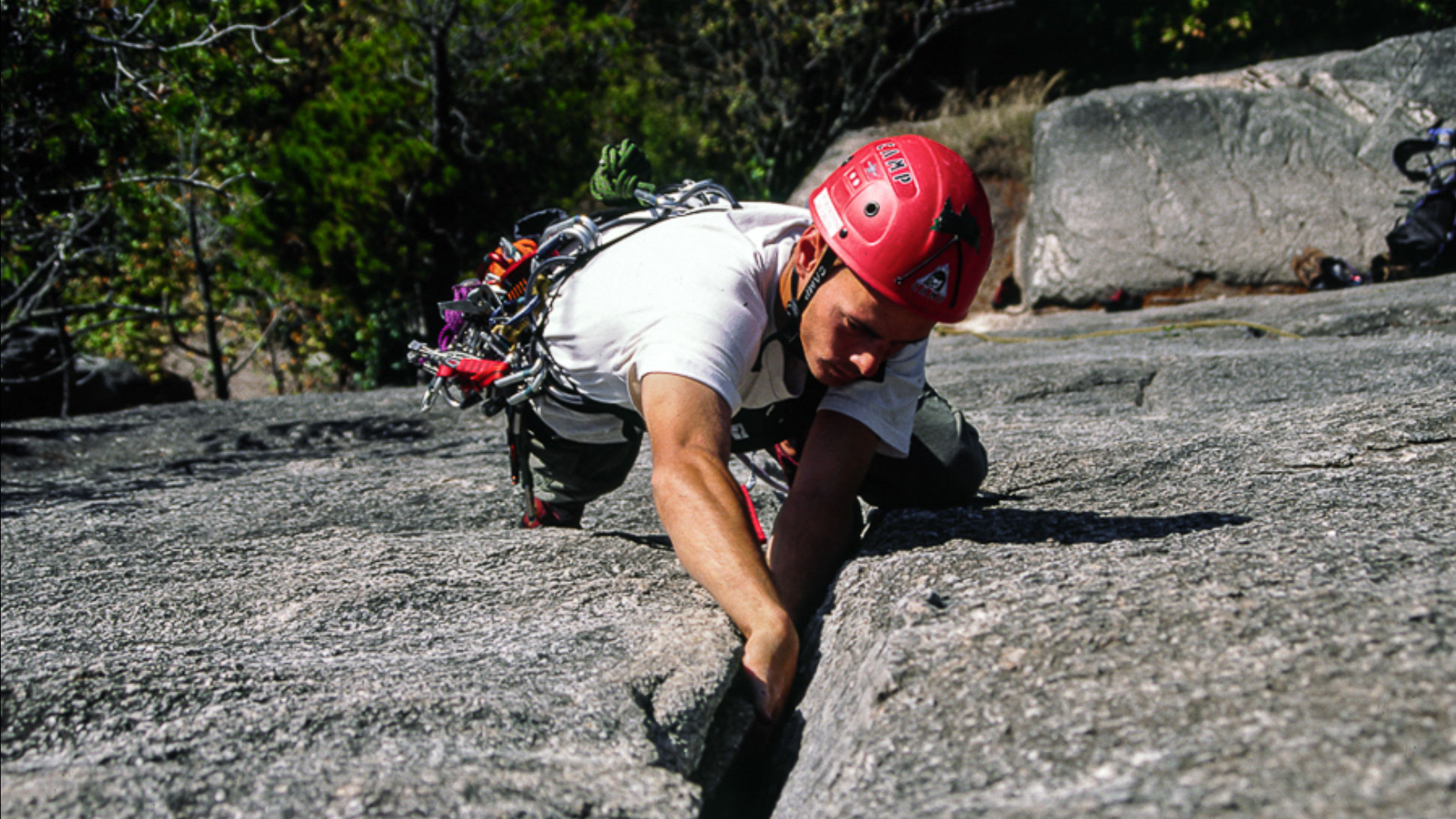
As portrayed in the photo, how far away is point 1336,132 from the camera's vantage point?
8.02 meters

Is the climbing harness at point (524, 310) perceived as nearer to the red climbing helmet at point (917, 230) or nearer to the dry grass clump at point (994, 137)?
the red climbing helmet at point (917, 230)

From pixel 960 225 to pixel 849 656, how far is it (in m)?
0.73

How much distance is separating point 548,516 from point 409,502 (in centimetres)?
60

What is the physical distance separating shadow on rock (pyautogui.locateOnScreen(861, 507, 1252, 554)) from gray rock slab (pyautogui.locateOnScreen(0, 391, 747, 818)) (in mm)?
412

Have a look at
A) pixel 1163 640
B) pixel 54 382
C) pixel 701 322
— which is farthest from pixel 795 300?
pixel 54 382

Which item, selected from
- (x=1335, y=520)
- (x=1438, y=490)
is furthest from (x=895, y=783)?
(x=1438, y=490)

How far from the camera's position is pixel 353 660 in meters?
1.69

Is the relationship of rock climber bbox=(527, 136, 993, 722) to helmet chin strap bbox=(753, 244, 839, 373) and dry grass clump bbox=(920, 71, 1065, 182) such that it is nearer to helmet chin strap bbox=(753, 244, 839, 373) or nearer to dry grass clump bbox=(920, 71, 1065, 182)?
helmet chin strap bbox=(753, 244, 839, 373)

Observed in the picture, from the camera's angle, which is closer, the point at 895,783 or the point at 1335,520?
the point at 895,783

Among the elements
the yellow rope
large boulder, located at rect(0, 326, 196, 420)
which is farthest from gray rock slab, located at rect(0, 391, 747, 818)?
large boulder, located at rect(0, 326, 196, 420)

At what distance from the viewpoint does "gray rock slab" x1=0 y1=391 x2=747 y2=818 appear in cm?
125

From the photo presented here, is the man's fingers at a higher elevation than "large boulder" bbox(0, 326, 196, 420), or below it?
higher

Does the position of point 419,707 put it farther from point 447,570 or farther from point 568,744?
point 447,570

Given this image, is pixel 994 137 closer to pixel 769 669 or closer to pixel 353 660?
pixel 769 669
